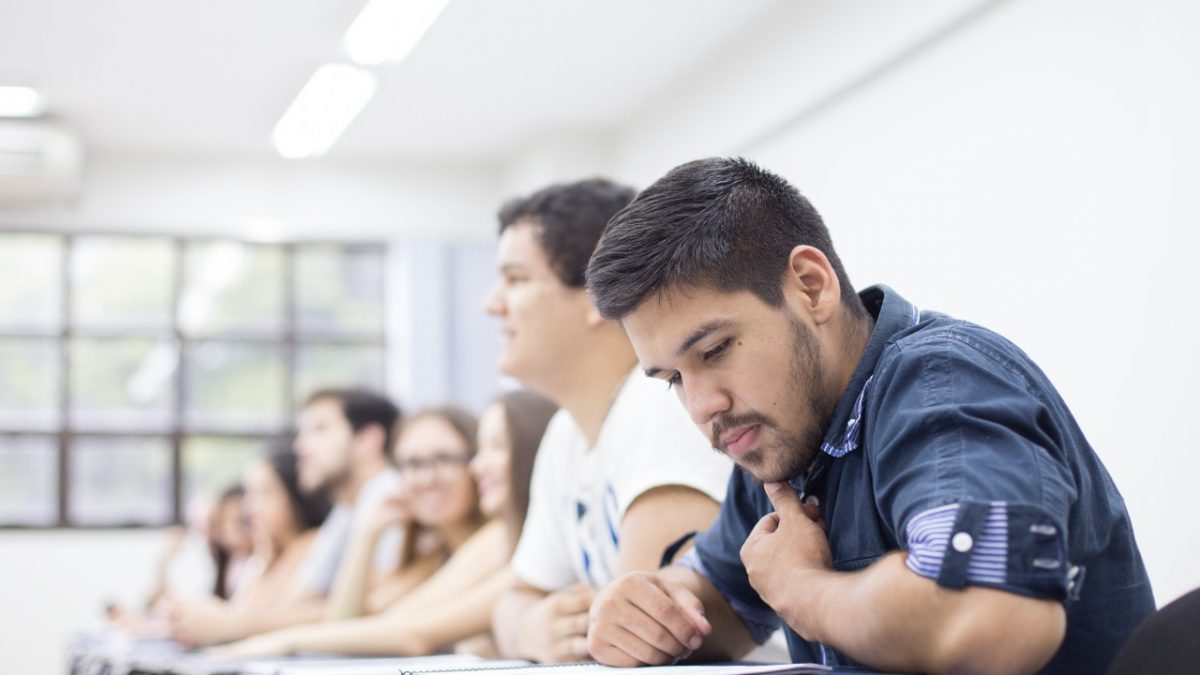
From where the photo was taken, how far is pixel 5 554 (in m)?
6.34

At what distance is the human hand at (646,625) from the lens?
142 cm

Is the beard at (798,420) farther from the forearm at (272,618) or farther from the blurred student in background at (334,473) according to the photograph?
the forearm at (272,618)

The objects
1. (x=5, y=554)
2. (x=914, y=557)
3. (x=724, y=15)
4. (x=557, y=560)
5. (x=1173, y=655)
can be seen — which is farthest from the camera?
(x=5, y=554)

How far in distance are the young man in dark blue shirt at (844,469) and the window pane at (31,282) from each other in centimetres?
590

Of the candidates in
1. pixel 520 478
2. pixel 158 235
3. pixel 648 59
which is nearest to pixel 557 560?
pixel 520 478

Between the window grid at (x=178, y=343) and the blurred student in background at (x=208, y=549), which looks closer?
the blurred student in background at (x=208, y=549)

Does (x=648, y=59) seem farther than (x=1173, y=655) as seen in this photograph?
Yes

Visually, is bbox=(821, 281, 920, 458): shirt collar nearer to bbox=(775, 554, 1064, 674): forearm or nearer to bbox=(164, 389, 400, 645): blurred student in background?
bbox=(775, 554, 1064, 674): forearm

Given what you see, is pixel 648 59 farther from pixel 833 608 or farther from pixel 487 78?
pixel 833 608

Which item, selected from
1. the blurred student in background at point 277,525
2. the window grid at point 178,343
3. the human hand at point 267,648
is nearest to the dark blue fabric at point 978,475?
the human hand at point 267,648

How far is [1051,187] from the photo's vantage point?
10.4 ft

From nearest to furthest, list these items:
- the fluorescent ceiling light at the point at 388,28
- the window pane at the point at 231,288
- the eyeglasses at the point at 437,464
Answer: the eyeglasses at the point at 437,464
the fluorescent ceiling light at the point at 388,28
the window pane at the point at 231,288

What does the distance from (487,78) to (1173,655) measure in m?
4.59

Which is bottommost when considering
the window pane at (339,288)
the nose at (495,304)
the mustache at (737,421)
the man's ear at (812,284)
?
the mustache at (737,421)
